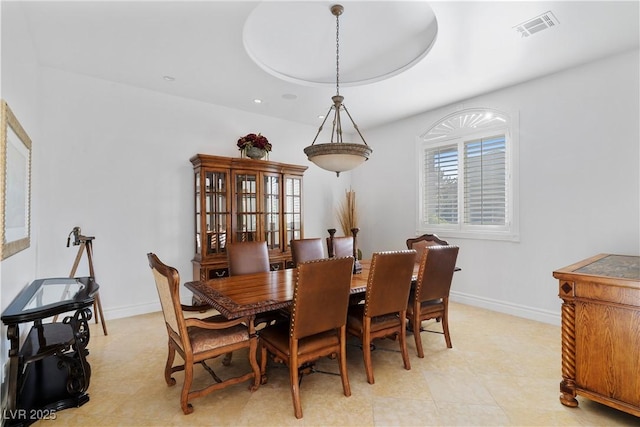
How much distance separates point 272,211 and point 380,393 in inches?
114

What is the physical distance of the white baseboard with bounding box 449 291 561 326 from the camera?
3515mm

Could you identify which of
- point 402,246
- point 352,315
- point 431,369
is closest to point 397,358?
point 431,369

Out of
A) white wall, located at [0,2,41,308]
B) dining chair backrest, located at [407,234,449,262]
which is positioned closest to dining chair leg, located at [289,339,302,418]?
white wall, located at [0,2,41,308]

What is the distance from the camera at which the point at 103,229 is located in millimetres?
3627

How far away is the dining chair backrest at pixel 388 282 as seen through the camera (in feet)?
7.41

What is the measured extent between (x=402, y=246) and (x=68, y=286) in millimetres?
4225

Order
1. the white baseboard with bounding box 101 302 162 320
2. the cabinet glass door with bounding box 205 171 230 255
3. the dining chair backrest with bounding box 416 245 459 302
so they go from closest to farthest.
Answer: the dining chair backrest with bounding box 416 245 459 302
the white baseboard with bounding box 101 302 162 320
the cabinet glass door with bounding box 205 171 230 255

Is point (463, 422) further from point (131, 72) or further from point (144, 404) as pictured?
point (131, 72)

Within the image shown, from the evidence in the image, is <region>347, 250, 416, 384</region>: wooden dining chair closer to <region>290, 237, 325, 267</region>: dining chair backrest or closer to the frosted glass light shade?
the frosted glass light shade

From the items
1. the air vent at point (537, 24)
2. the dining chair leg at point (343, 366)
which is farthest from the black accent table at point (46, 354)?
the air vent at point (537, 24)

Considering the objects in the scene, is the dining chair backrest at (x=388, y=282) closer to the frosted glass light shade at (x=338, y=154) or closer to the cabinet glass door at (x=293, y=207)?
the frosted glass light shade at (x=338, y=154)

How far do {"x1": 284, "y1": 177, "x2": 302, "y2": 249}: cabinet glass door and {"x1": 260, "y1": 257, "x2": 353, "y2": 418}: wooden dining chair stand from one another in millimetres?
2600

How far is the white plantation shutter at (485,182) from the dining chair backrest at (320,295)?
2.84 m

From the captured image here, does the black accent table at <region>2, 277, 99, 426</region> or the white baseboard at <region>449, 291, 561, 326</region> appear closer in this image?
the black accent table at <region>2, 277, 99, 426</region>
